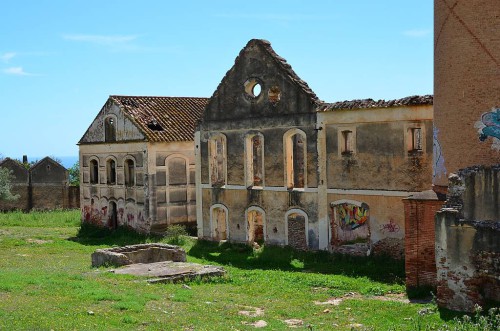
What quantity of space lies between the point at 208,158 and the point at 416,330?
16395 mm

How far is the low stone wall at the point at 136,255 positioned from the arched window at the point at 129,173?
9779mm

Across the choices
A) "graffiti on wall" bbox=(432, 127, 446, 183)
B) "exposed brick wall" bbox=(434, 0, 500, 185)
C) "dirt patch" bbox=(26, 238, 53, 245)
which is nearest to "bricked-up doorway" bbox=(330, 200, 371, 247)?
"graffiti on wall" bbox=(432, 127, 446, 183)

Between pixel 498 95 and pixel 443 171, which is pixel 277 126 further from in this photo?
pixel 498 95

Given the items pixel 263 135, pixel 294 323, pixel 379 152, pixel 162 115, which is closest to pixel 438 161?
pixel 379 152

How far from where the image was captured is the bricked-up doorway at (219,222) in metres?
25.9

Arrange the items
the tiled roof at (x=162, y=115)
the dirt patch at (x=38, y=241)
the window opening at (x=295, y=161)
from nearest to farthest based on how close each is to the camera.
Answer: the window opening at (x=295, y=161), the dirt patch at (x=38, y=241), the tiled roof at (x=162, y=115)

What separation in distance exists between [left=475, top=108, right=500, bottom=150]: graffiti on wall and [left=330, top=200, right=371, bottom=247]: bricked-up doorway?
23.6ft

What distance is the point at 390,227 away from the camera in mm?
19844

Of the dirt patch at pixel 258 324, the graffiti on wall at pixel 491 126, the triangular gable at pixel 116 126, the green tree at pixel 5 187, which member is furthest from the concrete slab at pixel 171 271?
the green tree at pixel 5 187

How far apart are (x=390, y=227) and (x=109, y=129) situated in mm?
17009

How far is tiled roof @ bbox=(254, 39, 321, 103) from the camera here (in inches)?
880

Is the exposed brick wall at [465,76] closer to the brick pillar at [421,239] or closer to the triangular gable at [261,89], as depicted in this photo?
the brick pillar at [421,239]

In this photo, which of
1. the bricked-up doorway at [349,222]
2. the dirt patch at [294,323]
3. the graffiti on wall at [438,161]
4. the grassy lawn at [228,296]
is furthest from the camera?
the bricked-up doorway at [349,222]

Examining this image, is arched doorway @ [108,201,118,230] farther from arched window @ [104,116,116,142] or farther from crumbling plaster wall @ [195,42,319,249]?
crumbling plaster wall @ [195,42,319,249]
